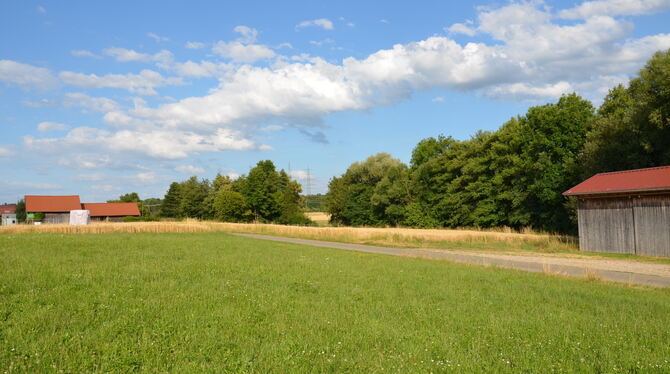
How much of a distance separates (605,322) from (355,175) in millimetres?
75899

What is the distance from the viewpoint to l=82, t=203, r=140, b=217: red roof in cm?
9469

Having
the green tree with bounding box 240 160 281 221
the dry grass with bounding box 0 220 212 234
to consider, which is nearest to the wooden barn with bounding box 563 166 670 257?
the dry grass with bounding box 0 220 212 234

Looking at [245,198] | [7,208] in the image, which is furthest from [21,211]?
[245,198]

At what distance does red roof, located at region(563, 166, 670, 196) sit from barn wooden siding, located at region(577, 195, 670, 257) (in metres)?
0.72

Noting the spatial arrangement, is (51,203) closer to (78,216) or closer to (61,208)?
(61,208)

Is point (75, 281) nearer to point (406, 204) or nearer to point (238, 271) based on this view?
point (238, 271)

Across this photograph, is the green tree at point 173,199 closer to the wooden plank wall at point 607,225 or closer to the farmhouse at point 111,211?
the farmhouse at point 111,211

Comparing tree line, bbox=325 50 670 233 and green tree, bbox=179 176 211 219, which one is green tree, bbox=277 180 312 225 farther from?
green tree, bbox=179 176 211 219

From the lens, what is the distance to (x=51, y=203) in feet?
279

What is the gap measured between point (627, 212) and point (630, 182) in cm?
174

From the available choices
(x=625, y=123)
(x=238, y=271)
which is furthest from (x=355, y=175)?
(x=238, y=271)

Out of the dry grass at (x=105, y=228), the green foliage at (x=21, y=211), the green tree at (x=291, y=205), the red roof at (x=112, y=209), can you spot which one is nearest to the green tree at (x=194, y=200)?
the red roof at (x=112, y=209)

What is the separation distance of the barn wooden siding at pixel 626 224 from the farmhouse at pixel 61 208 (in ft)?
258

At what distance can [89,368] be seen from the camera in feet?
18.5
